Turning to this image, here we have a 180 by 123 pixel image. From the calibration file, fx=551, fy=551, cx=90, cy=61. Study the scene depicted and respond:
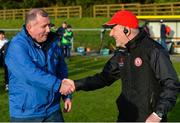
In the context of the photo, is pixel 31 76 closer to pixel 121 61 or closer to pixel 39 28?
pixel 39 28

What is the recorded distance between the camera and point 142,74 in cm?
522

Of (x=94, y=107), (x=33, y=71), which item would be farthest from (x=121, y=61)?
(x=94, y=107)

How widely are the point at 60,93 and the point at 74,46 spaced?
28.9m

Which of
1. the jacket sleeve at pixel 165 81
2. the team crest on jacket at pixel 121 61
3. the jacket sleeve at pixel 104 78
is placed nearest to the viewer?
the jacket sleeve at pixel 165 81

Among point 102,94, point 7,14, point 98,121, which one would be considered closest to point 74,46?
point 102,94

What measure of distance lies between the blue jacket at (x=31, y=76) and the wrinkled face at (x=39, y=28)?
59 mm

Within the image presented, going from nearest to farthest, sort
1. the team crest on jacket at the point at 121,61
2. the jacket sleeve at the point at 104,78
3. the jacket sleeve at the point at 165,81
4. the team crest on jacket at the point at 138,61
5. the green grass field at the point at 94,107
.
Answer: the jacket sleeve at the point at 165,81
the team crest on jacket at the point at 138,61
the team crest on jacket at the point at 121,61
the jacket sleeve at the point at 104,78
the green grass field at the point at 94,107

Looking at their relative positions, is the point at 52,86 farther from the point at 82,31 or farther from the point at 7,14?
the point at 7,14

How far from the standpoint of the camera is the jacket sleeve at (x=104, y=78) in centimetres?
570

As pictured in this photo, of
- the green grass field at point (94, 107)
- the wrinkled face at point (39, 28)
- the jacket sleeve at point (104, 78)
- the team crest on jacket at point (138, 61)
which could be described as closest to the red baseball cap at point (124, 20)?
the team crest on jacket at point (138, 61)

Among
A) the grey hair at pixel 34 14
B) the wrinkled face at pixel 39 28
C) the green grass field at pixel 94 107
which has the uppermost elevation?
the grey hair at pixel 34 14

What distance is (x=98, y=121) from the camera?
1012 cm

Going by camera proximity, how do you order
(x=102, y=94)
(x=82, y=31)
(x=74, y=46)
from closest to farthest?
(x=102, y=94) < (x=74, y=46) < (x=82, y=31)

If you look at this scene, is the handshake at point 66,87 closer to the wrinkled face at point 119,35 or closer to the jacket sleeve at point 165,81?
the wrinkled face at point 119,35
